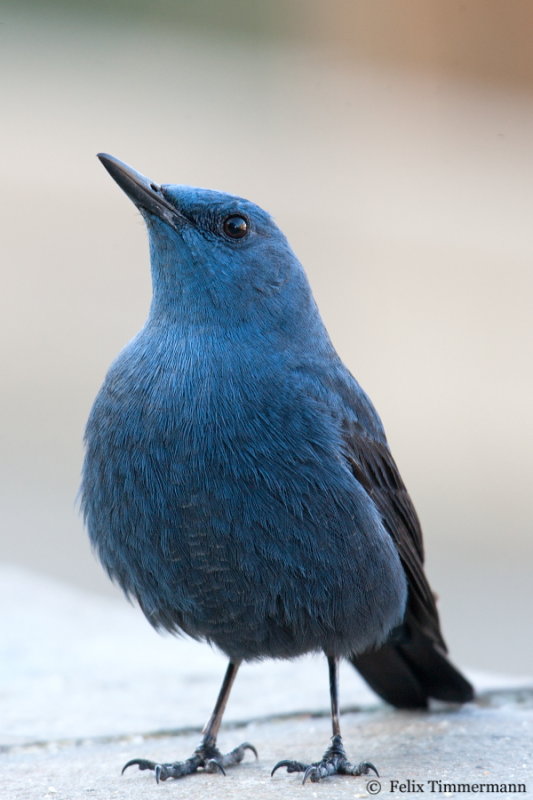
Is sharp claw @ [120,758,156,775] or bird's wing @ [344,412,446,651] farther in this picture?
bird's wing @ [344,412,446,651]

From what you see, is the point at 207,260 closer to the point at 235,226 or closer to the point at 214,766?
the point at 235,226

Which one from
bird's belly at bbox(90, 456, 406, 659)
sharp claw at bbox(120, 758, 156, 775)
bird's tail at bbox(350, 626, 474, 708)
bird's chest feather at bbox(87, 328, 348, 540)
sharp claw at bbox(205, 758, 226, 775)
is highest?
bird's chest feather at bbox(87, 328, 348, 540)

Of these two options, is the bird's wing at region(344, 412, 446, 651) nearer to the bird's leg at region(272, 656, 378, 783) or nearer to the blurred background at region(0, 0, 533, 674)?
the bird's leg at region(272, 656, 378, 783)

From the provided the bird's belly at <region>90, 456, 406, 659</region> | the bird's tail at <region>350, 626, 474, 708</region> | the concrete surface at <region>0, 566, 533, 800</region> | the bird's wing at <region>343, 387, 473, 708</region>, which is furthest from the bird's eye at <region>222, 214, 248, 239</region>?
the bird's tail at <region>350, 626, 474, 708</region>

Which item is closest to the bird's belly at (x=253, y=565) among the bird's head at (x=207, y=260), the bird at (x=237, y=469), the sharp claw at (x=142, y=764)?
the bird at (x=237, y=469)

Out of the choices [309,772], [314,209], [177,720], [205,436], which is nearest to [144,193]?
[205,436]

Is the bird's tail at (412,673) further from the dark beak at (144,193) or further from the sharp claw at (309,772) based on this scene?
the dark beak at (144,193)

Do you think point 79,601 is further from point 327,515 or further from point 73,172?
point 73,172
